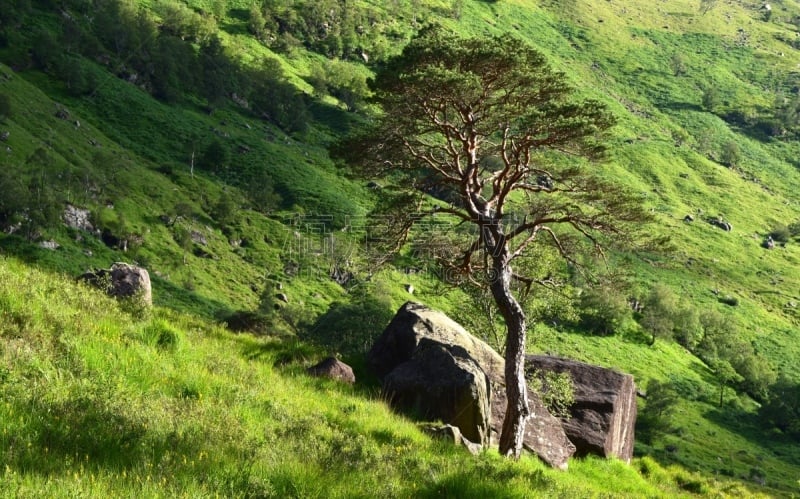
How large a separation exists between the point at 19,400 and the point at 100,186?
4352 inches

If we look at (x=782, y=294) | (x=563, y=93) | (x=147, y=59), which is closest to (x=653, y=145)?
(x=782, y=294)

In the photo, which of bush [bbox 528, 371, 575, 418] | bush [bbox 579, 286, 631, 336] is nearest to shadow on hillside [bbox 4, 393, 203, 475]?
bush [bbox 528, 371, 575, 418]

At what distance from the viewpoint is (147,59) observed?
160375 millimetres

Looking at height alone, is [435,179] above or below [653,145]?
below

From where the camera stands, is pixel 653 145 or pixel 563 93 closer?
pixel 563 93

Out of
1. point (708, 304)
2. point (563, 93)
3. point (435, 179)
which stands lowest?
point (708, 304)

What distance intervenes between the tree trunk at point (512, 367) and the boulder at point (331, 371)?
497 centimetres

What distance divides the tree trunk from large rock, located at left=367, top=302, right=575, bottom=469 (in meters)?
1.05

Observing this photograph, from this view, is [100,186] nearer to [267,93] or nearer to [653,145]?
[267,93]

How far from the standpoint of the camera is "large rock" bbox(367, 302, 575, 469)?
17656mm

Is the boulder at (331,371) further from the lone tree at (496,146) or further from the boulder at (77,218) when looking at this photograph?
the boulder at (77,218)

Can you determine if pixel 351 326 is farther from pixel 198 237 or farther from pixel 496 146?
pixel 198 237

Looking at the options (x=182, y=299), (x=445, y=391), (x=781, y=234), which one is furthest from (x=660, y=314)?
(x=445, y=391)

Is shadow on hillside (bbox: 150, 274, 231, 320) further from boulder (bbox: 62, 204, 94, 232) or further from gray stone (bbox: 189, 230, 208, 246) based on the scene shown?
gray stone (bbox: 189, 230, 208, 246)
